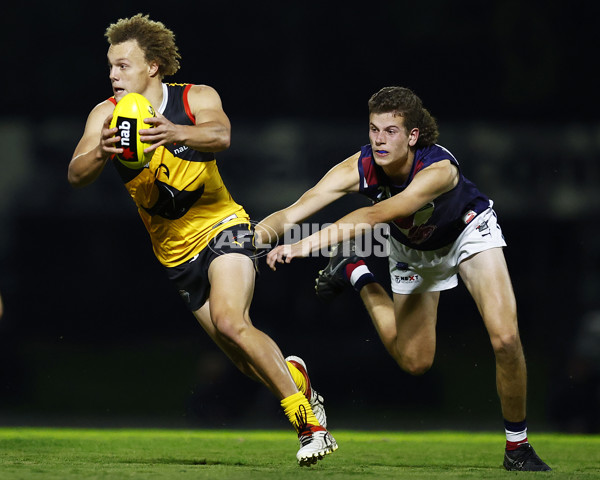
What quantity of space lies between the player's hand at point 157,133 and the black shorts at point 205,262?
0.62 meters

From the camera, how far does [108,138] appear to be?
12.2ft

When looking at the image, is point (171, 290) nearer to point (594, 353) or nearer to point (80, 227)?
point (80, 227)

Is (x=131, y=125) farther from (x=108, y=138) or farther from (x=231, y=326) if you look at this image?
(x=231, y=326)

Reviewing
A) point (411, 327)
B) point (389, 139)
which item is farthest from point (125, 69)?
point (411, 327)

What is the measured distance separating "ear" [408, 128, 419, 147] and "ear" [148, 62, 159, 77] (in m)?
1.27

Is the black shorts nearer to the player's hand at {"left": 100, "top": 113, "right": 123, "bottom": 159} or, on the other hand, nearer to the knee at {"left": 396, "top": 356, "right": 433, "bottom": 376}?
the player's hand at {"left": 100, "top": 113, "right": 123, "bottom": 159}

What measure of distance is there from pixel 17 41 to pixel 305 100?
237 cm

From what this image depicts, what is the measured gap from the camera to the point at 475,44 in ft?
22.9

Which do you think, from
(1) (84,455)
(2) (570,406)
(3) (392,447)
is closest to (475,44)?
(2) (570,406)

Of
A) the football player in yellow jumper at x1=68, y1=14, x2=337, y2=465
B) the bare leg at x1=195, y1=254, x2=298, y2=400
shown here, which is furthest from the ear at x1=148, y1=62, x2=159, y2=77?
the bare leg at x1=195, y1=254, x2=298, y2=400

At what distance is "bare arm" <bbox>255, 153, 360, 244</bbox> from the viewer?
405cm

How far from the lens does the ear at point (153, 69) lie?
420 cm

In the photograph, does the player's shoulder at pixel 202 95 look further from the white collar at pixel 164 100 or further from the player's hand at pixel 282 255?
the player's hand at pixel 282 255

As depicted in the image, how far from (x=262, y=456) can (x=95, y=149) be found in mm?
2001
